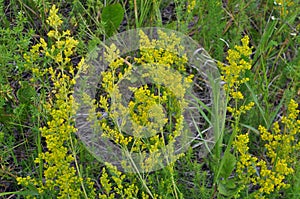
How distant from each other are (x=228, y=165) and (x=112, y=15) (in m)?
0.90

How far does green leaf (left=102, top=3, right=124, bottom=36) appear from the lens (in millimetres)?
2303

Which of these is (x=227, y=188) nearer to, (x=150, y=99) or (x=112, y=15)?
(x=150, y=99)

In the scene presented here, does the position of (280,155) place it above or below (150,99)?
below

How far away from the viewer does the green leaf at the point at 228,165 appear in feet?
6.13

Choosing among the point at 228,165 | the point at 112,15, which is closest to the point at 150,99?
the point at 228,165

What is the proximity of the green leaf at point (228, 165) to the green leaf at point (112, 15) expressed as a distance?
86 cm

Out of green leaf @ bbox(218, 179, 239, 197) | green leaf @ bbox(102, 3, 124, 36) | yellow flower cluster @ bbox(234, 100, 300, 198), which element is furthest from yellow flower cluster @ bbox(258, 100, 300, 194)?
green leaf @ bbox(102, 3, 124, 36)

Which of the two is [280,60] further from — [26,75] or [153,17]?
[26,75]

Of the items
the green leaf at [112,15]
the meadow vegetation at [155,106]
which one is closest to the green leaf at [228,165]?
the meadow vegetation at [155,106]

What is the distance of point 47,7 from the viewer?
2.34 m

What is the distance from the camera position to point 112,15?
7.61 feet

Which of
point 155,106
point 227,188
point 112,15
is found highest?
point 112,15

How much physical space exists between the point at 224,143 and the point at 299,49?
2.16ft

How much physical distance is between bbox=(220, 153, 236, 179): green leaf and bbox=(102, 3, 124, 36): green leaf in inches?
33.8
